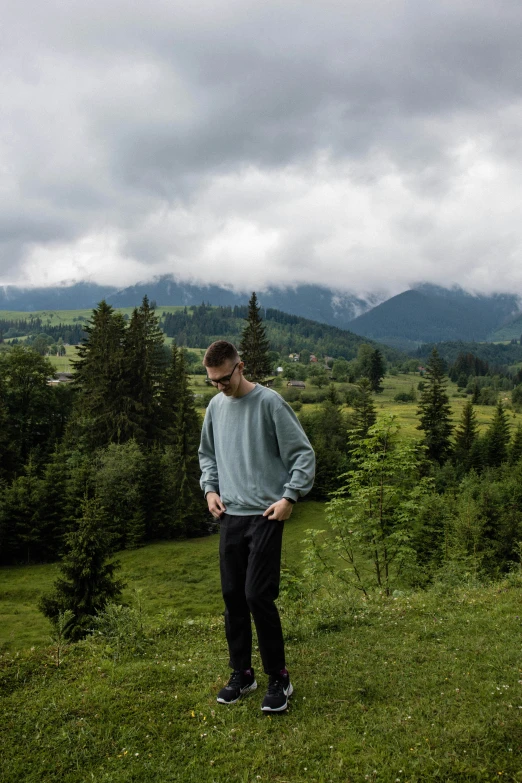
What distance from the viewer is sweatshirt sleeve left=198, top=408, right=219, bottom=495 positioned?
5383 millimetres

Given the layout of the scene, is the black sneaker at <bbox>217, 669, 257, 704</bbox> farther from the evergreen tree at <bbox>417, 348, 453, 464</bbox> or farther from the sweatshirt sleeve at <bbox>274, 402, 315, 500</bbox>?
the evergreen tree at <bbox>417, 348, 453, 464</bbox>

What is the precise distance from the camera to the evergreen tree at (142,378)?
186 ft

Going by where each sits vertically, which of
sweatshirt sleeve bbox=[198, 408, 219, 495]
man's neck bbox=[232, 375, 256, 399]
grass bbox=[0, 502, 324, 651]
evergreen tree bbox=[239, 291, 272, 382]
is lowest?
grass bbox=[0, 502, 324, 651]

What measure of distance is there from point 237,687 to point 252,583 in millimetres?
1221

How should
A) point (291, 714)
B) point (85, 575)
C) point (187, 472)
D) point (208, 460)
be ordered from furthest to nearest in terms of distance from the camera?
1. point (187, 472)
2. point (85, 575)
3. point (208, 460)
4. point (291, 714)

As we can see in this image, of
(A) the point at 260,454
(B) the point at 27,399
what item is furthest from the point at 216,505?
(B) the point at 27,399

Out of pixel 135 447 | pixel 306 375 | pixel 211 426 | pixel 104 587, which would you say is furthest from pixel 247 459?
pixel 306 375

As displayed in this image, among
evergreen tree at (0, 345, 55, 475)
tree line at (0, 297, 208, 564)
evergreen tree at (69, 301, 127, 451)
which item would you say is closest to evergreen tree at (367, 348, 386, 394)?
tree line at (0, 297, 208, 564)

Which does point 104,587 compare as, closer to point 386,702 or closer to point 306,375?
point 386,702

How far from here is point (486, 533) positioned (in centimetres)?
3984

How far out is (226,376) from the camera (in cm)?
486

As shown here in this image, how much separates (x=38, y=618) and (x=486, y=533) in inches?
1382

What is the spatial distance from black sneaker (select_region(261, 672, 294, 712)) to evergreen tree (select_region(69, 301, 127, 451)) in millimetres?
52089

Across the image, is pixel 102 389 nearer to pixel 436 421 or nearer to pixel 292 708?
pixel 436 421
